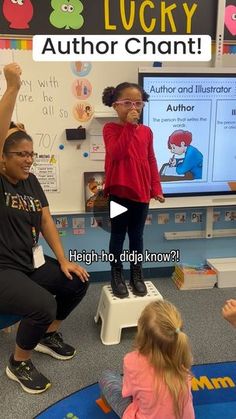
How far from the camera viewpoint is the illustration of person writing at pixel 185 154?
2.54 metres

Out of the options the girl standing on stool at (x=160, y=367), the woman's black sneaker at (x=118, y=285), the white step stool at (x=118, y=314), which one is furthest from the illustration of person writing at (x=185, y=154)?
the girl standing on stool at (x=160, y=367)

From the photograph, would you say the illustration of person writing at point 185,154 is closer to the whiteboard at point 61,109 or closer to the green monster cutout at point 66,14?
the whiteboard at point 61,109

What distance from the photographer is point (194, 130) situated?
2549mm

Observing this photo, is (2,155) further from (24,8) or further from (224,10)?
(224,10)

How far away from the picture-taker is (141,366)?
4.12 ft

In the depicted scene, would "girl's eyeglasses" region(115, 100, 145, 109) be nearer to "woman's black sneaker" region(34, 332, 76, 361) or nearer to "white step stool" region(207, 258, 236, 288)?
"woman's black sneaker" region(34, 332, 76, 361)

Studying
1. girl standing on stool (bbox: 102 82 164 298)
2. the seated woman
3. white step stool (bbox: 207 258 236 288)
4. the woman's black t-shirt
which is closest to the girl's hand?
the seated woman

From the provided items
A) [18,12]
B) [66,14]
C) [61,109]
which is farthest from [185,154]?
[18,12]

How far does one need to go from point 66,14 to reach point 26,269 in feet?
4.82

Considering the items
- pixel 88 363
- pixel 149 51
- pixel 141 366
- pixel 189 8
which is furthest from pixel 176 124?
pixel 141 366

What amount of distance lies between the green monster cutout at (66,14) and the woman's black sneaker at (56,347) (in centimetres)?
171

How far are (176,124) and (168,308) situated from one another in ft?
5.01
